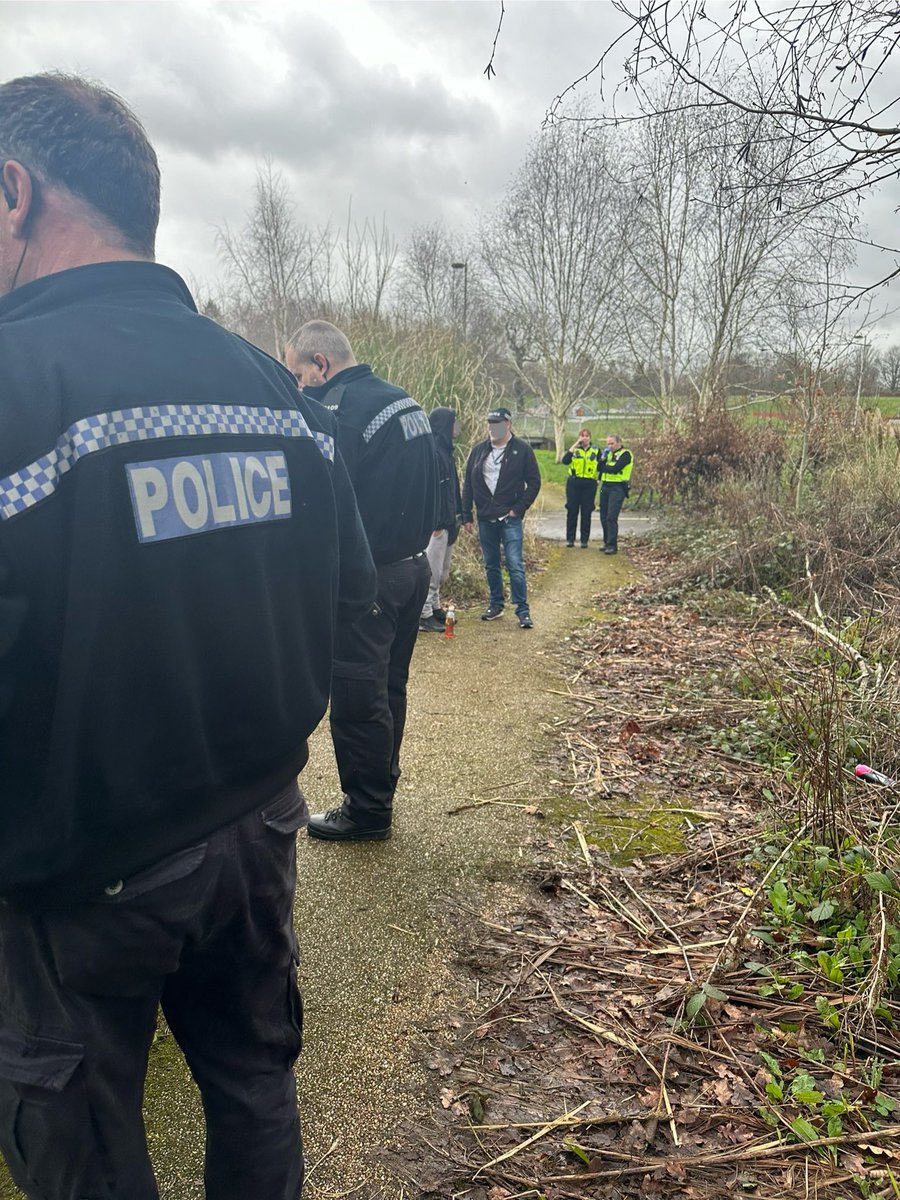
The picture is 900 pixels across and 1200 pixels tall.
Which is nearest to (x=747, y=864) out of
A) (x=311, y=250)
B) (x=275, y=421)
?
(x=275, y=421)

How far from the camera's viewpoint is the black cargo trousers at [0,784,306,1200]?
1.10 m

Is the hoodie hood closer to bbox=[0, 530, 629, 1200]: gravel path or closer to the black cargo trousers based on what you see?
bbox=[0, 530, 629, 1200]: gravel path

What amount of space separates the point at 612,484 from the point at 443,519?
633 cm

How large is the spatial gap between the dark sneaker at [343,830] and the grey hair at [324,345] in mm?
2089

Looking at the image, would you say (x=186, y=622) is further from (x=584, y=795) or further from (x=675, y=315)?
(x=675, y=315)

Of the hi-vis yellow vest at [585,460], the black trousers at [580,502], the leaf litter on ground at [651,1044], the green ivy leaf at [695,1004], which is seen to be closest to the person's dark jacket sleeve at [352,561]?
the leaf litter on ground at [651,1044]

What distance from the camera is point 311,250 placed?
13.4 metres

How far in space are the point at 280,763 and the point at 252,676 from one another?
0.21 m

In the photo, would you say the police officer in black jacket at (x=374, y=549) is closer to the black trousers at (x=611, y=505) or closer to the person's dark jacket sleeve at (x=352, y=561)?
the person's dark jacket sleeve at (x=352, y=561)

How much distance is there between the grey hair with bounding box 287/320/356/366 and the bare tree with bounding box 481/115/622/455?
2151 centimetres

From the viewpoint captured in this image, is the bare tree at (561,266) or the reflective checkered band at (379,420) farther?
the bare tree at (561,266)

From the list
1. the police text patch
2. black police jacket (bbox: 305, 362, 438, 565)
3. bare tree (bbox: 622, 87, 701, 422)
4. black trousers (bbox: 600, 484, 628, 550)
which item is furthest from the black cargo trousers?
bare tree (bbox: 622, 87, 701, 422)

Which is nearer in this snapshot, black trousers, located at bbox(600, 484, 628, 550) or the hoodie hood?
the hoodie hood

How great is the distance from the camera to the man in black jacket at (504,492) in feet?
23.1
